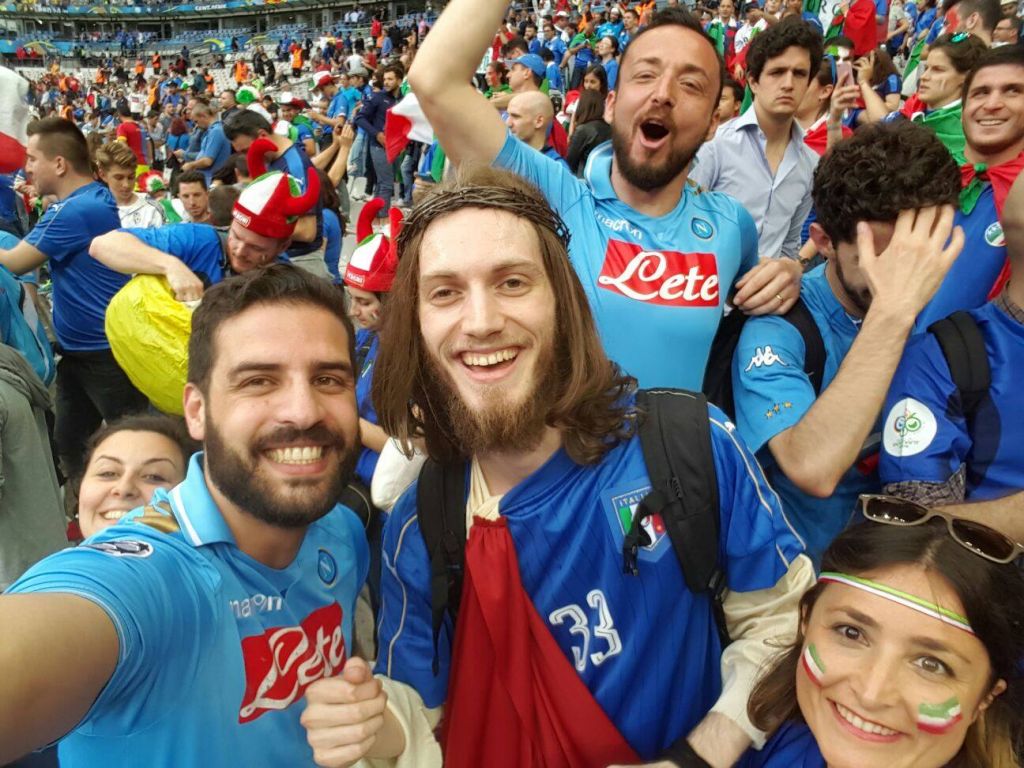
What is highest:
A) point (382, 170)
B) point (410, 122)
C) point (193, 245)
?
point (410, 122)

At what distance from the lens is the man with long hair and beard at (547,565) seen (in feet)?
5.23

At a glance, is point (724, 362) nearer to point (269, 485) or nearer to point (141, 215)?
point (269, 485)

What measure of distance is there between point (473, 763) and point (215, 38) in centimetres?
6140

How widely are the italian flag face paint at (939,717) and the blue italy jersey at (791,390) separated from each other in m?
0.75

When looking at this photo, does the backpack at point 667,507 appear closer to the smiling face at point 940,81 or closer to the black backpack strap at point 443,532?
the black backpack strap at point 443,532

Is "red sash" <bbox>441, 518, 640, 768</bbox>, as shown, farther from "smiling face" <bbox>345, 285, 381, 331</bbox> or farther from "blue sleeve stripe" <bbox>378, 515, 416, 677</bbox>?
"smiling face" <bbox>345, 285, 381, 331</bbox>

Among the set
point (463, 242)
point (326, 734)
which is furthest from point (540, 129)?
point (326, 734)

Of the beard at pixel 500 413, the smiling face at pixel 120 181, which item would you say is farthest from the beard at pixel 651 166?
the smiling face at pixel 120 181

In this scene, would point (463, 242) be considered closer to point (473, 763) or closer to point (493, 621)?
point (493, 621)

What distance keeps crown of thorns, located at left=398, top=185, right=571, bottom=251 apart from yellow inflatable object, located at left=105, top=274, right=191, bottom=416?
6.14 feet

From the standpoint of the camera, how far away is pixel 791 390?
1.99 metres

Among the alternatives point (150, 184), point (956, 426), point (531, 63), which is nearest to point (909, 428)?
point (956, 426)

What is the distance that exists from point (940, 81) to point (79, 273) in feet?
18.0

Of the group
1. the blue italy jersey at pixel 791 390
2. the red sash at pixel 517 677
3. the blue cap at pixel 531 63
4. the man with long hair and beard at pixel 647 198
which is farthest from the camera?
the blue cap at pixel 531 63
